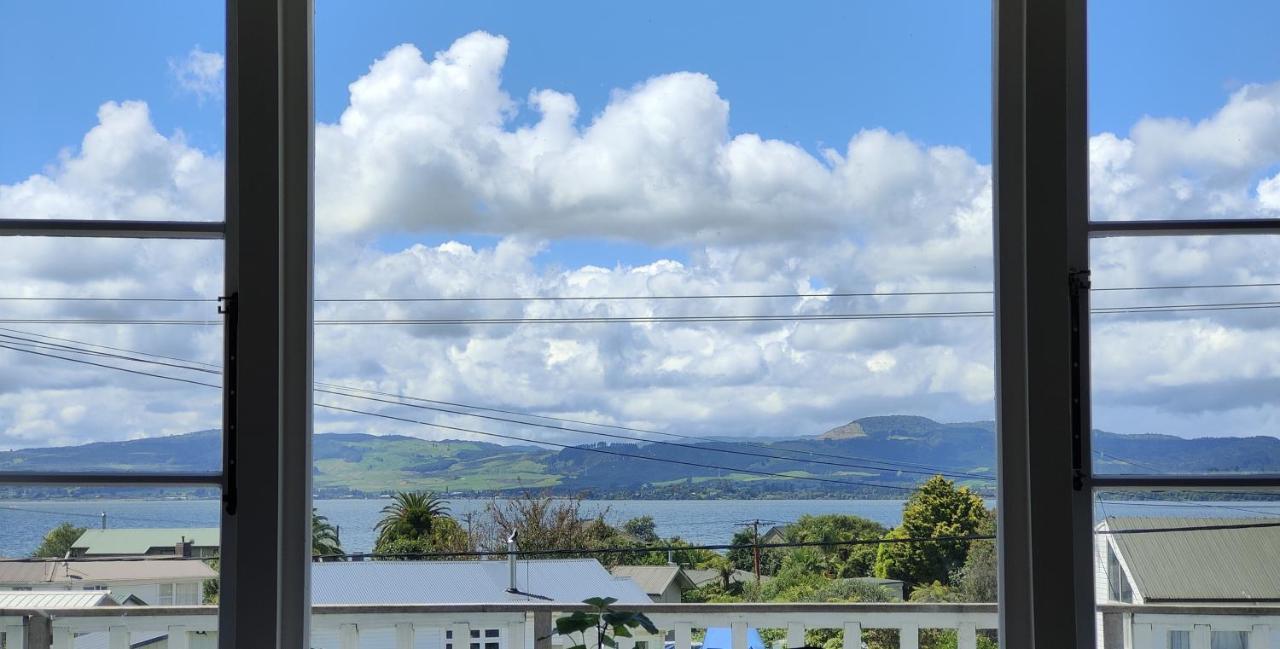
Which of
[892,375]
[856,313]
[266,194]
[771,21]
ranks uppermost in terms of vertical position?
[771,21]

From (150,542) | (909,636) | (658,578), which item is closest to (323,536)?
(150,542)

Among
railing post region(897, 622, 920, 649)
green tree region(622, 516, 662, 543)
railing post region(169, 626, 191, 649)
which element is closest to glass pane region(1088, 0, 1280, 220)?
railing post region(897, 622, 920, 649)

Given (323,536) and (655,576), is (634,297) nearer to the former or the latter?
(655,576)

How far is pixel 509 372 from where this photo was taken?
1693 mm

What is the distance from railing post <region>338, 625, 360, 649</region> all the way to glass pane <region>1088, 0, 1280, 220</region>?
1412 mm

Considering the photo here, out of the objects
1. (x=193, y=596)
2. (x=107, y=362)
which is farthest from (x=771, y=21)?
(x=193, y=596)

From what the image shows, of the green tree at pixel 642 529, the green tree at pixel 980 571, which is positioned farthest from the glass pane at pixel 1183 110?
the green tree at pixel 642 529

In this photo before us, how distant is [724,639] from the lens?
5.69ft

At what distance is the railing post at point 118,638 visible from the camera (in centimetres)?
145

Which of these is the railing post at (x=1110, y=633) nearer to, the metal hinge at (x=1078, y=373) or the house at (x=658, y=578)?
the metal hinge at (x=1078, y=373)

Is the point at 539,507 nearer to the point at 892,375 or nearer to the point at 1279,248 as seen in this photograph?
the point at 892,375

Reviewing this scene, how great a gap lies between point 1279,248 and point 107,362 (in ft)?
5.82

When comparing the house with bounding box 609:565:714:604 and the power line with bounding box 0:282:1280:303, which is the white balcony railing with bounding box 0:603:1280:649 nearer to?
the house with bounding box 609:565:714:604

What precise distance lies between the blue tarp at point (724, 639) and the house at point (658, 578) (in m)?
0.10
